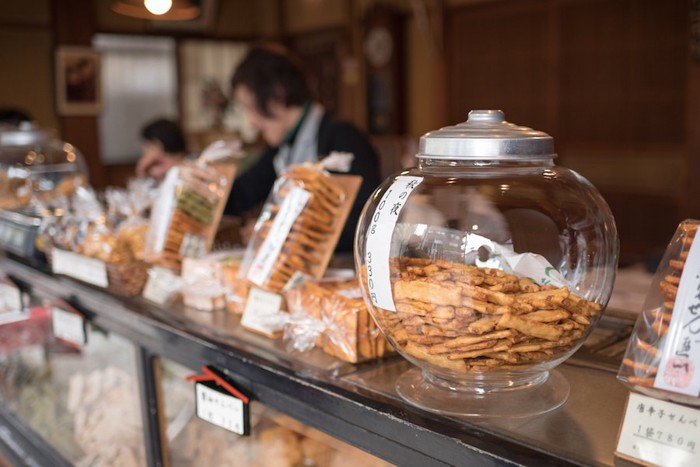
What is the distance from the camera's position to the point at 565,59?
16.6 feet

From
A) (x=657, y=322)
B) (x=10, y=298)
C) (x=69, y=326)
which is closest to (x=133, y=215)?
(x=69, y=326)

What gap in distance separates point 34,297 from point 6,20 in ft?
18.4

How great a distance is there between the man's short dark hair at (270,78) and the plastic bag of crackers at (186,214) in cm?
82

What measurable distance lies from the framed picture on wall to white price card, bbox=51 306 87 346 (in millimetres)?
5742

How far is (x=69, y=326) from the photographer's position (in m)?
1.63

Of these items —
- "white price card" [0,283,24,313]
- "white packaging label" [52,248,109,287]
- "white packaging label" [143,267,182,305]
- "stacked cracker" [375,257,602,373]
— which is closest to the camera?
"stacked cracker" [375,257,602,373]

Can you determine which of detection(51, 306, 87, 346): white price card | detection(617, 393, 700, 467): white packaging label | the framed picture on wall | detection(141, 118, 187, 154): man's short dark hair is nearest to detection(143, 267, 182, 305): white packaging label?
detection(51, 306, 87, 346): white price card

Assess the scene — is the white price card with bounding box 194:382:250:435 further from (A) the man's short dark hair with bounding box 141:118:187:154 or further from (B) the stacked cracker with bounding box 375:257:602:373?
(A) the man's short dark hair with bounding box 141:118:187:154

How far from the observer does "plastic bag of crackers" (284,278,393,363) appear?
1.03 metres

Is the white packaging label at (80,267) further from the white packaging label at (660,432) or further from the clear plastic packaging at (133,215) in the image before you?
the white packaging label at (660,432)

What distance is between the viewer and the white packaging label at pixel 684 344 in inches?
24.1

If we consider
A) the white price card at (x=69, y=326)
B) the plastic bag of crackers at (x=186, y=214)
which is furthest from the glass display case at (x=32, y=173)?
the plastic bag of crackers at (x=186, y=214)

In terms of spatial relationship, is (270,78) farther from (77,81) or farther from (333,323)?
(77,81)

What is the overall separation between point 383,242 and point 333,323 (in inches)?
10.1
